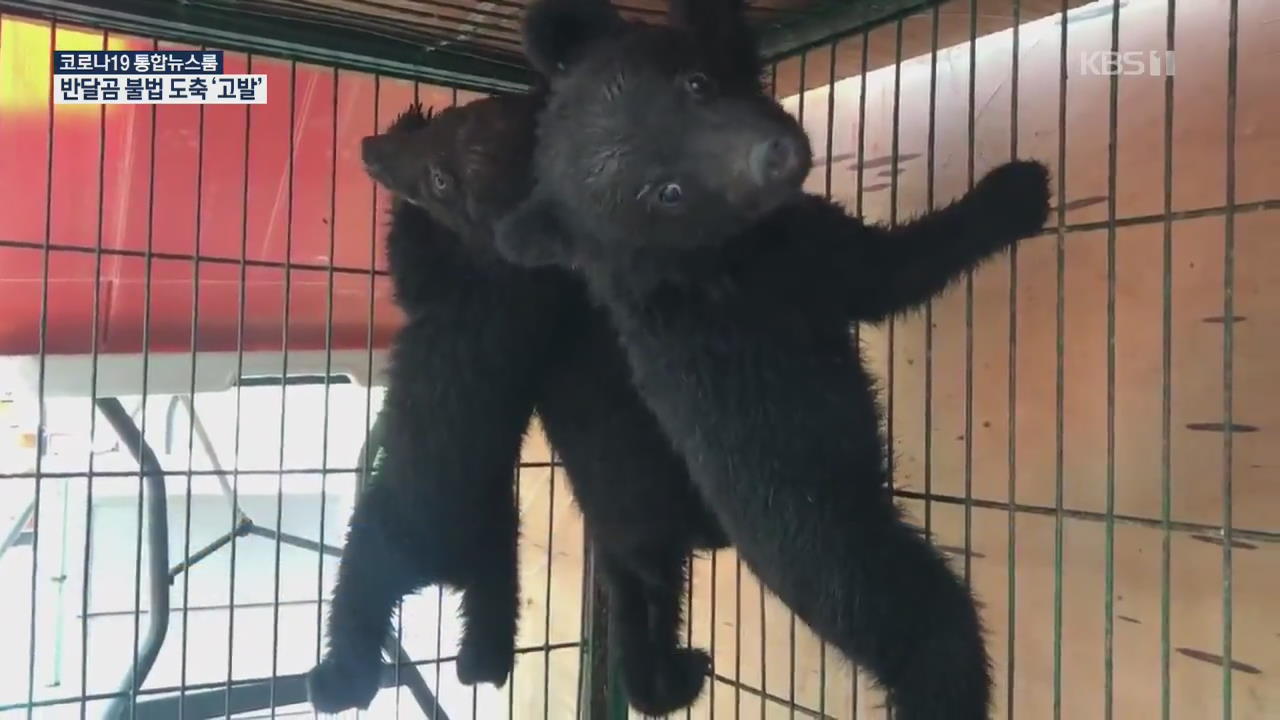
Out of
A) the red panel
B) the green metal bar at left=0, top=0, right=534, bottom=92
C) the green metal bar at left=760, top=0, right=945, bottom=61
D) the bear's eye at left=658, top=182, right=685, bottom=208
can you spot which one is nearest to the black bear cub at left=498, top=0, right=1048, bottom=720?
the bear's eye at left=658, top=182, right=685, bottom=208

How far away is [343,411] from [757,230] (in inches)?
57.6

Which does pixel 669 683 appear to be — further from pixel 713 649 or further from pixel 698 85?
pixel 698 85

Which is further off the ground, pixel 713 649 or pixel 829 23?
pixel 829 23

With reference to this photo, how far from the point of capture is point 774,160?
2.37ft

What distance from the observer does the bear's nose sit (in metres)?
0.72

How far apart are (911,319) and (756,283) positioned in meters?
0.48

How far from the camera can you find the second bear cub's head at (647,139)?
75cm

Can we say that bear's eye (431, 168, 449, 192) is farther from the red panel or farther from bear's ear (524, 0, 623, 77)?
the red panel

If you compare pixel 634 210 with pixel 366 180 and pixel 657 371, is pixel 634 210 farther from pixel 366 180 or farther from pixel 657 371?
pixel 366 180

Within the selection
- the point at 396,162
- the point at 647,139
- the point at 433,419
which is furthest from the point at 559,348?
the point at 647,139

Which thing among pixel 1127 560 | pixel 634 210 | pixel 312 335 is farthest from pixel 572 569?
pixel 634 210

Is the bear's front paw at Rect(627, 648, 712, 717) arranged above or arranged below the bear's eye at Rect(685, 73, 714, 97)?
below

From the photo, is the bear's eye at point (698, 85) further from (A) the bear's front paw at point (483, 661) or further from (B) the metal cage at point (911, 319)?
(A) the bear's front paw at point (483, 661)
